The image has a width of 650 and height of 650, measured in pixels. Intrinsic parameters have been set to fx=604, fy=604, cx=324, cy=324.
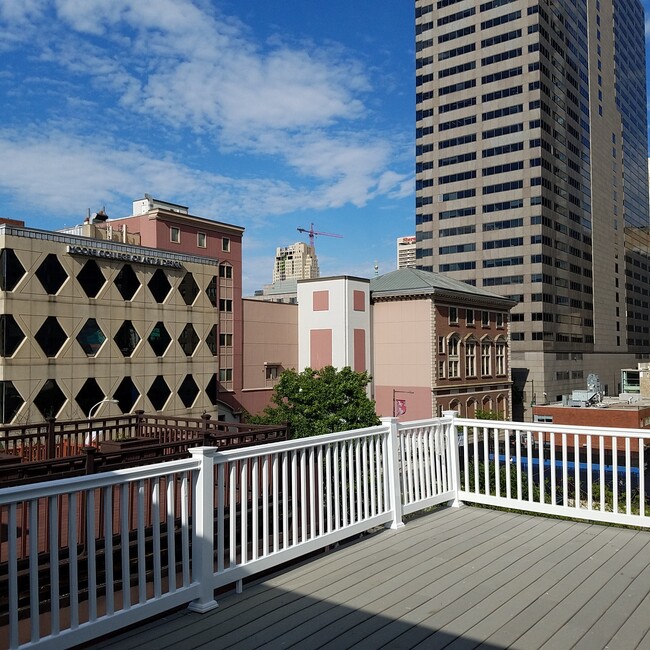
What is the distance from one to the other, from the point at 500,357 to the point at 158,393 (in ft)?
119

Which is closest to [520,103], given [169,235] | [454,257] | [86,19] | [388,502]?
[454,257]

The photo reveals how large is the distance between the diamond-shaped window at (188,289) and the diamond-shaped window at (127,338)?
4016mm

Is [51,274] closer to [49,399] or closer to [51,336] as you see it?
[51,336]

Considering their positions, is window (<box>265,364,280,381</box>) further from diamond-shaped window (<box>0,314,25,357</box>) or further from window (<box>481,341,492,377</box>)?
diamond-shaped window (<box>0,314,25,357</box>)

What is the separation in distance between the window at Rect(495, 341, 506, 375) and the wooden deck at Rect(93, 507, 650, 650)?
53.7 m

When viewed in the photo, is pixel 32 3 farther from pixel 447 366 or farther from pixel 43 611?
pixel 447 366

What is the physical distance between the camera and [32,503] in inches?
121

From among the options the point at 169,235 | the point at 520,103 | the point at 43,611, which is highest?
the point at 520,103

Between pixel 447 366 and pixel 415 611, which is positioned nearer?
pixel 415 611

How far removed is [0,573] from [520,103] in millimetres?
78423

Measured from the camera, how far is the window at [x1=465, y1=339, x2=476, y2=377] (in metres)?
53.3

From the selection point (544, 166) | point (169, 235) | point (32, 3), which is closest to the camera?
point (32, 3)

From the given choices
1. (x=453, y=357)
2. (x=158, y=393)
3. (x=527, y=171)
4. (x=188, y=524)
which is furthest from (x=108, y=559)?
(x=527, y=171)

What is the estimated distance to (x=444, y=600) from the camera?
417 cm
